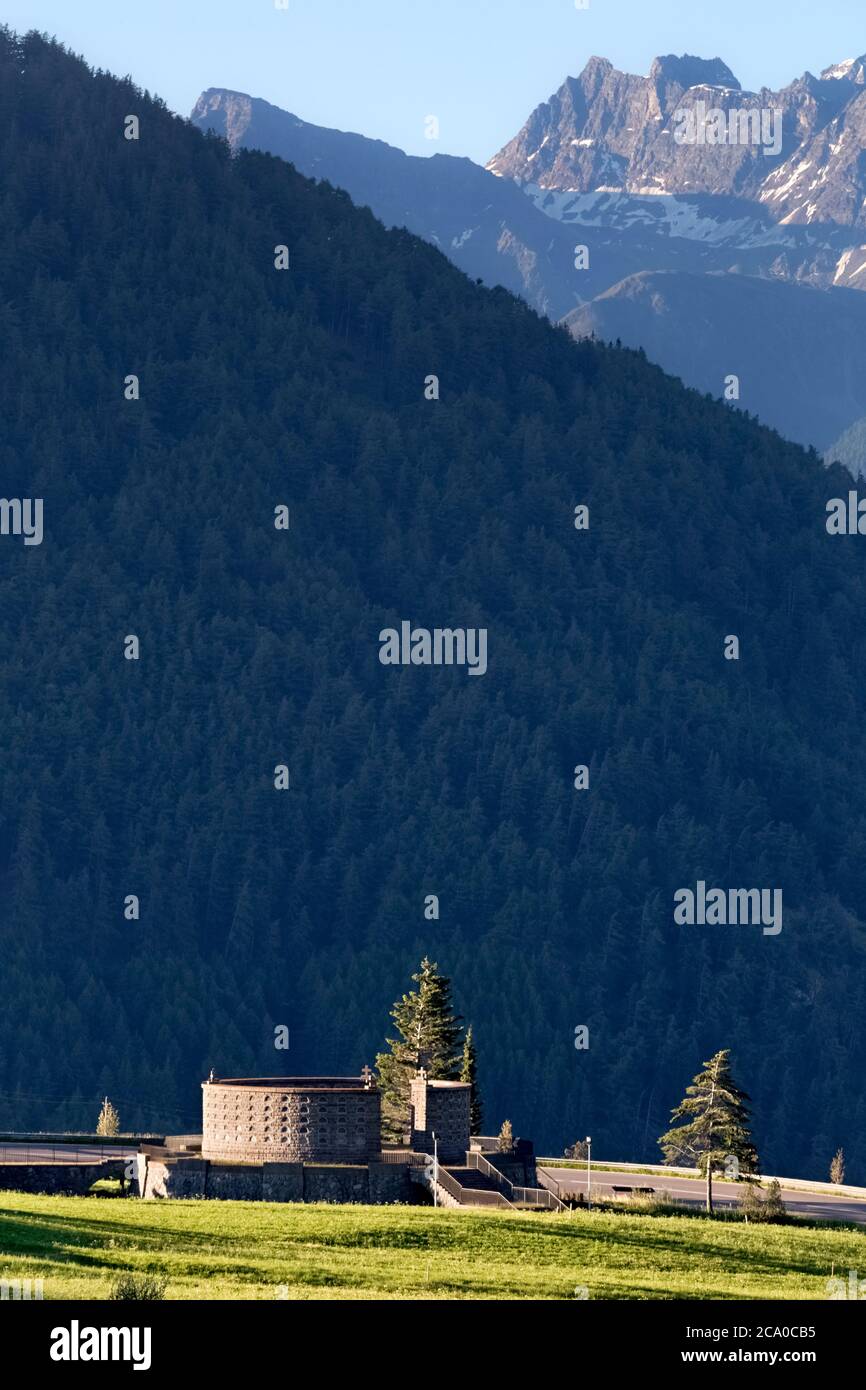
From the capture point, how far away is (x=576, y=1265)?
275 ft

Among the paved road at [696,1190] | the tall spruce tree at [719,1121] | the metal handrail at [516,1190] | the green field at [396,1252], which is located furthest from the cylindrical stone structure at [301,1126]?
the tall spruce tree at [719,1121]

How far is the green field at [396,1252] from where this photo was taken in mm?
73625

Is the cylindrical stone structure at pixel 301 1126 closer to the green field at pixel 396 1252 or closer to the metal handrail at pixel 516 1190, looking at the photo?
the metal handrail at pixel 516 1190

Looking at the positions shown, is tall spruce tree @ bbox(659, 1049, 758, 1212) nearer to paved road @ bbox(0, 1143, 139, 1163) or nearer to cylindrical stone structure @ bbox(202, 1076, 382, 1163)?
cylindrical stone structure @ bbox(202, 1076, 382, 1163)

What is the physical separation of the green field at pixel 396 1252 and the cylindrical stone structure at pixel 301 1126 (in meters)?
6.03

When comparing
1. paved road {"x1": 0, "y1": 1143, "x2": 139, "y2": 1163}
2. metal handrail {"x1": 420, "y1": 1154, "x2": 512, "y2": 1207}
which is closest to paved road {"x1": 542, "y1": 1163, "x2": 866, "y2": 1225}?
metal handrail {"x1": 420, "y1": 1154, "x2": 512, "y2": 1207}

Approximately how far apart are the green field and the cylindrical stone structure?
237 inches

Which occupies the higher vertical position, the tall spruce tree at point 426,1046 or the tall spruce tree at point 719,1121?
the tall spruce tree at point 426,1046

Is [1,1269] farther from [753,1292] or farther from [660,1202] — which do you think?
[660,1202]

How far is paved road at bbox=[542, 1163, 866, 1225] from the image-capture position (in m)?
114

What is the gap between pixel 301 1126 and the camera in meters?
102

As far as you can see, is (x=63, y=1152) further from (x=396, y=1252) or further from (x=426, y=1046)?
(x=396, y=1252)

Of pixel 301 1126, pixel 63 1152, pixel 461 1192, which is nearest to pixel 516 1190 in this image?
pixel 461 1192

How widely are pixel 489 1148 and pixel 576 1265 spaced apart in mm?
29279
